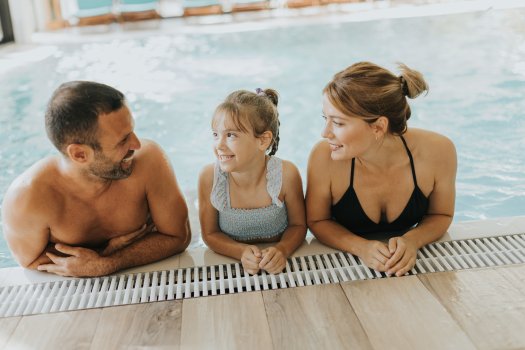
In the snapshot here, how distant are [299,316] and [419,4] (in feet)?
29.7

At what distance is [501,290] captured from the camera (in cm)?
235

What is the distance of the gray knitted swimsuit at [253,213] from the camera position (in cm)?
273

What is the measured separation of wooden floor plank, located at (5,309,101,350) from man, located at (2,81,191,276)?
0.94ft

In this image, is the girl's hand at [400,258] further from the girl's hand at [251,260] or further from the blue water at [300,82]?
the blue water at [300,82]

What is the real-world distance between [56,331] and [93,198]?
659 mm

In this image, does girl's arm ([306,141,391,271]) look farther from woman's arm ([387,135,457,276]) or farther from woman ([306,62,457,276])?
woman's arm ([387,135,457,276])

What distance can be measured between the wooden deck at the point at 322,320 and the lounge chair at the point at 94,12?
895cm

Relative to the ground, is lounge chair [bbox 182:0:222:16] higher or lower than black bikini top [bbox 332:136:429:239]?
lower

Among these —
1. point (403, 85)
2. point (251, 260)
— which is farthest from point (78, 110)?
point (403, 85)

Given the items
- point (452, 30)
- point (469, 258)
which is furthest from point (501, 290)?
point (452, 30)

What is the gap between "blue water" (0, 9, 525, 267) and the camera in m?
5.16

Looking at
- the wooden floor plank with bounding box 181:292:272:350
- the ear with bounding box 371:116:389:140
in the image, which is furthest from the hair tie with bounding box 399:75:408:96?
the wooden floor plank with bounding box 181:292:272:350

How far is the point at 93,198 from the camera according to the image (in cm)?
271

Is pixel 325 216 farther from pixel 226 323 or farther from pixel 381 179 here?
pixel 226 323
